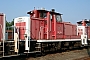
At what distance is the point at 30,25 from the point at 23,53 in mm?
2220

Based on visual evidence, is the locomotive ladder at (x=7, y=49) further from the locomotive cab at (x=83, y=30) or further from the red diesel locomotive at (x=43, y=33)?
the locomotive cab at (x=83, y=30)

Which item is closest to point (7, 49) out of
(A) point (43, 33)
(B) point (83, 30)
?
(A) point (43, 33)

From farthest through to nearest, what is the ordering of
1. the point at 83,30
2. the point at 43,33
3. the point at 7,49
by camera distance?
the point at 83,30 → the point at 43,33 → the point at 7,49

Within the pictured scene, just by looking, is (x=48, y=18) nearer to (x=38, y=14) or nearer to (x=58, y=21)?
(x=38, y=14)

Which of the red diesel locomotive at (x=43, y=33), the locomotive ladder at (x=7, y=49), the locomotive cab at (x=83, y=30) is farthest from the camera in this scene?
the locomotive cab at (x=83, y=30)

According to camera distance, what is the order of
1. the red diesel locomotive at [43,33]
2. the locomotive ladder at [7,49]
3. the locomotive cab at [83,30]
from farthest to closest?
1. the locomotive cab at [83,30]
2. the red diesel locomotive at [43,33]
3. the locomotive ladder at [7,49]

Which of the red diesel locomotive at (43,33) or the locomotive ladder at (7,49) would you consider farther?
the red diesel locomotive at (43,33)

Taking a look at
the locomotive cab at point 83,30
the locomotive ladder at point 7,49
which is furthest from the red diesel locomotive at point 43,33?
the locomotive cab at point 83,30

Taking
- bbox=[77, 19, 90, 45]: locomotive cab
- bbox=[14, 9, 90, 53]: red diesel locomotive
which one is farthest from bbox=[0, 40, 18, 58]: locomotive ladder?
bbox=[77, 19, 90, 45]: locomotive cab

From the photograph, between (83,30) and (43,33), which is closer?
(43,33)

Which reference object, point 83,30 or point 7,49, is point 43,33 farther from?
point 83,30

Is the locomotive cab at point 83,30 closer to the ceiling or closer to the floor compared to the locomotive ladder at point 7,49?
closer to the ceiling

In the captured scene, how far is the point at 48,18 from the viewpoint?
13.0 metres

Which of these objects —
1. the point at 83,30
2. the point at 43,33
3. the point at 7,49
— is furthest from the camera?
the point at 83,30
